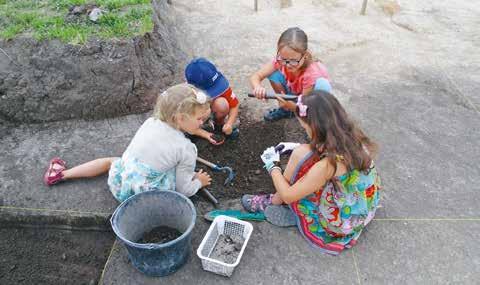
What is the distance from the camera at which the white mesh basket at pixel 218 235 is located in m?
2.07

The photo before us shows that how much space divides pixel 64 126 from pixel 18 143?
0.37m

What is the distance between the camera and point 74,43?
3.32m

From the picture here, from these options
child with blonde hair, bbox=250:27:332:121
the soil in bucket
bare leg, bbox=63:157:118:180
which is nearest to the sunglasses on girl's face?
child with blonde hair, bbox=250:27:332:121

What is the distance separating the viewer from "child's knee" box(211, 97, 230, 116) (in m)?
3.02

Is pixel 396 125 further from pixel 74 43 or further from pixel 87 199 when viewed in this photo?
pixel 74 43

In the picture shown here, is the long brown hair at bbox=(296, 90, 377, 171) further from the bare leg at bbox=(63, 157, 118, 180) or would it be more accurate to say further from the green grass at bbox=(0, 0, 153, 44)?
the green grass at bbox=(0, 0, 153, 44)

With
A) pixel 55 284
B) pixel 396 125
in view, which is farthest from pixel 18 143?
pixel 396 125

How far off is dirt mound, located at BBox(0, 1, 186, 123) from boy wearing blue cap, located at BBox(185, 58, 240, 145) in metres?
0.71

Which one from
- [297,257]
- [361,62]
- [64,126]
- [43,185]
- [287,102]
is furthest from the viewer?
[361,62]

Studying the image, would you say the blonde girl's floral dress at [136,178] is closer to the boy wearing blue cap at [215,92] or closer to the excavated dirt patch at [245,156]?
the excavated dirt patch at [245,156]

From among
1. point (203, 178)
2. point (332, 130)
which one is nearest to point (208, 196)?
point (203, 178)

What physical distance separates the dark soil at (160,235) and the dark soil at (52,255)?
0.35m

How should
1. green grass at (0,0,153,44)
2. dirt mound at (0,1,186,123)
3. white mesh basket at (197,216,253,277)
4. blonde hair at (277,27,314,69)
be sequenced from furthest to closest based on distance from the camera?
green grass at (0,0,153,44), dirt mound at (0,1,186,123), blonde hair at (277,27,314,69), white mesh basket at (197,216,253,277)

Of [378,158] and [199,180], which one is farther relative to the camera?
[378,158]
